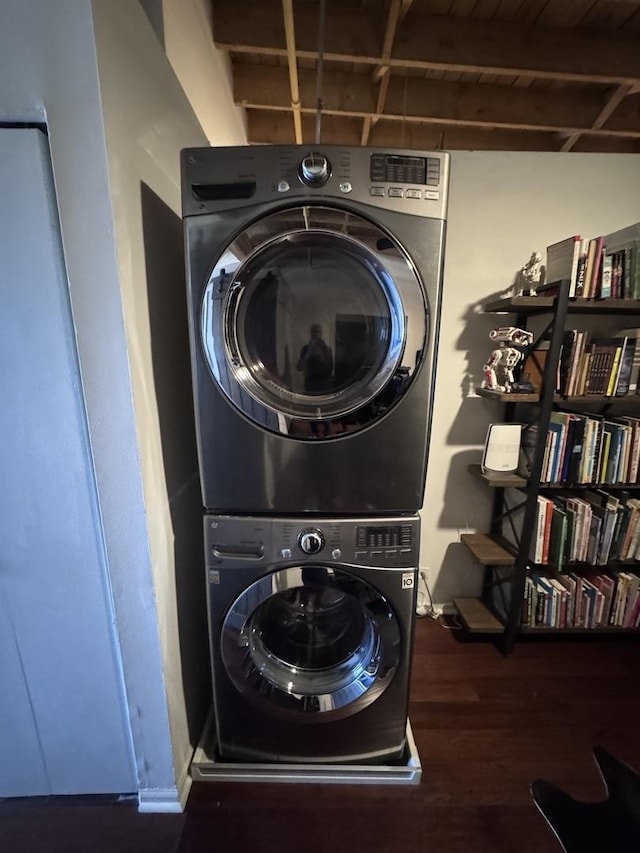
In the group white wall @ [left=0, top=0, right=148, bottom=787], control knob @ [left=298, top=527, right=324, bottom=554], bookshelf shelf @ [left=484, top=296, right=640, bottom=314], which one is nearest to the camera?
white wall @ [left=0, top=0, right=148, bottom=787]

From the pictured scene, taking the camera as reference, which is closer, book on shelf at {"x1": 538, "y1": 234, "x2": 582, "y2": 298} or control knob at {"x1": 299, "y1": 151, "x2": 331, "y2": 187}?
control knob at {"x1": 299, "y1": 151, "x2": 331, "y2": 187}

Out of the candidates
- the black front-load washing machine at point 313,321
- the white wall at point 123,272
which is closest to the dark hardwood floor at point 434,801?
the white wall at point 123,272

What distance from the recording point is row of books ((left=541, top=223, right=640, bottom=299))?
1.52 m

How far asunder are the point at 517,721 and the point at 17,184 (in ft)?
7.49

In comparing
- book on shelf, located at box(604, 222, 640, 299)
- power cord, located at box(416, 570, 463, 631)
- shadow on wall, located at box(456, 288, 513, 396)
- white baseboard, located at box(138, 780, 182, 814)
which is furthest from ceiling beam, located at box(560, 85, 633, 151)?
white baseboard, located at box(138, 780, 182, 814)

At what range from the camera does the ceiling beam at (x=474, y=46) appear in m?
1.39

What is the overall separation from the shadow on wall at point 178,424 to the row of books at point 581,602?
1466 millimetres

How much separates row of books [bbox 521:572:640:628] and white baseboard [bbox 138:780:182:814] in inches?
60.8

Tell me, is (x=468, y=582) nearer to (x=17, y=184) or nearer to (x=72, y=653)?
(x=72, y=653)

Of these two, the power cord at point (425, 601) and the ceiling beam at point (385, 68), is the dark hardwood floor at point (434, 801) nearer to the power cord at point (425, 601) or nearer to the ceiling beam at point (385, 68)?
the power cord at point (425, 601)

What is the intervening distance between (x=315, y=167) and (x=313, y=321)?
339mm

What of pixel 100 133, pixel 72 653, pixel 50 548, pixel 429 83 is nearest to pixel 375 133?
pixel 429 83

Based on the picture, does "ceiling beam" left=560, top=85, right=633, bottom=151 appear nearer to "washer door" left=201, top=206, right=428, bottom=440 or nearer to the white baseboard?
"washer door" left=201, top=206, right=428, bottom=440

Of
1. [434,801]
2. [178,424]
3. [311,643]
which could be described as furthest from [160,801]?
[178,424]
